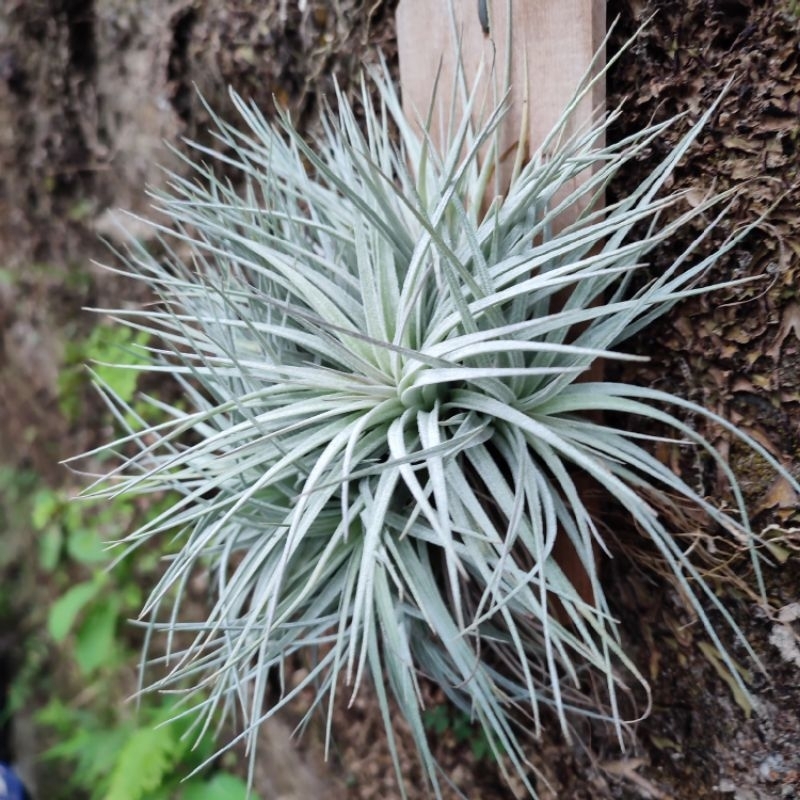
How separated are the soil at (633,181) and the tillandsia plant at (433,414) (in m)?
0.05

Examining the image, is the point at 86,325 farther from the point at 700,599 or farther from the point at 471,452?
the point at 700,599

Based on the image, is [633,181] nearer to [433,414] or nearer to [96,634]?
[433,414]

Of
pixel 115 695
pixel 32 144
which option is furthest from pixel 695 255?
pixel 115 695

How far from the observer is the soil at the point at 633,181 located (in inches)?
31.4

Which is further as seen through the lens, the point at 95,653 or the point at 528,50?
the point at 95,653

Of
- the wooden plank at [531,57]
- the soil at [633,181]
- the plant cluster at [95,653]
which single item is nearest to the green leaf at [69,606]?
the plant cluster at [95,653]

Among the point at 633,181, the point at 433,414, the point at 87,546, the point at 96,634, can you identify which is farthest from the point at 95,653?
the point at 633,181

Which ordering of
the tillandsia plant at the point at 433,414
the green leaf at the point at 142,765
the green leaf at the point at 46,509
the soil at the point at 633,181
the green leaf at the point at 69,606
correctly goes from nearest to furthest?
1. the tillandsia plant at the point at 433,414
2. the soil at the point at 633,181
3. the green leaf at the point at 142,765
4. the green leaf at the point at 69,606
5. the green leaf at the point at 46,509

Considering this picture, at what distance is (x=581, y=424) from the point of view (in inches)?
29.4

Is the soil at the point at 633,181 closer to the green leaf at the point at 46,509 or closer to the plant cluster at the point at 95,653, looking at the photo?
the plant cluster at the point at 95,653

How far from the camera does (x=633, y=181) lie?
2.88 feet

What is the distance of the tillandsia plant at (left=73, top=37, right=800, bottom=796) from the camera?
689 millimetres

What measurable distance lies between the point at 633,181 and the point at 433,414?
1.34 feet

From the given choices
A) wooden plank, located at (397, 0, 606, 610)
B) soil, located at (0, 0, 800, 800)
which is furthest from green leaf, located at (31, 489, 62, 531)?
wooden plank, located at (397, 0, 606, 610)
